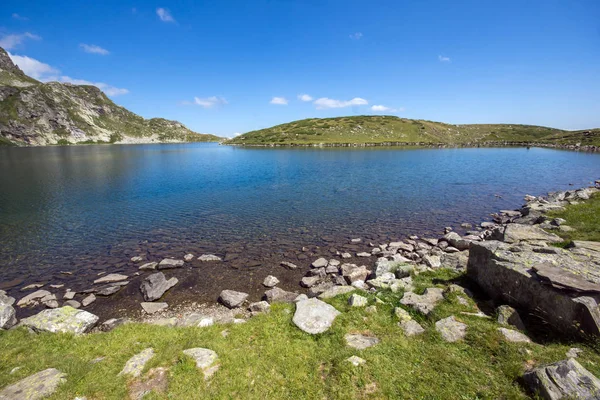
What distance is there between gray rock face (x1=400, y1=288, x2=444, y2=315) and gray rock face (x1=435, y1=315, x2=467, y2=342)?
884 millimetres

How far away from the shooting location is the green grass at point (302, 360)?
8297 mm

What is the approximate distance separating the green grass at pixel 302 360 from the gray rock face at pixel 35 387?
1.02 feet

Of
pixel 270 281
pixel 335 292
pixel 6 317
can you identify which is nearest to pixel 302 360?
pixel 335 292

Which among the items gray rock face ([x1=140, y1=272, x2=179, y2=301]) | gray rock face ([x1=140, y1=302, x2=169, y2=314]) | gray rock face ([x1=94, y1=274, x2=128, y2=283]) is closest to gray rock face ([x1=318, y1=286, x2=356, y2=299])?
gray rock face ([x1=140, y1=302, x2=169, y2=314])

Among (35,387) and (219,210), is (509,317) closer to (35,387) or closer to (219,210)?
(35,387)

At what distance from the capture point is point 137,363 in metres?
9.77

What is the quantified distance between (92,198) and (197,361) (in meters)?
49.9

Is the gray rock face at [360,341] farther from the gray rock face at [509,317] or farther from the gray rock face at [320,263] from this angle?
the gray rock face at [320,263]

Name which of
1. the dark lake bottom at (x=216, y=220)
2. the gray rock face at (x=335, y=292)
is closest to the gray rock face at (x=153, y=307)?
the dark lake bottom at (x=216, y=220)

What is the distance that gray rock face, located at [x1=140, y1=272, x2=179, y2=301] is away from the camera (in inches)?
754

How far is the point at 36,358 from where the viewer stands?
33.8ft

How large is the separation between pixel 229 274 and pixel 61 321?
10.6m

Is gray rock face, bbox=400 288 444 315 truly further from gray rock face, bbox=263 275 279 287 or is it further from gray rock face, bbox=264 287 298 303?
gray rock face, bbox=263 275 279 287

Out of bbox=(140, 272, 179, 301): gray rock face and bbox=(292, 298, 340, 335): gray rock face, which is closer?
bbox=(292, 298, 340, 335): gray rock face
